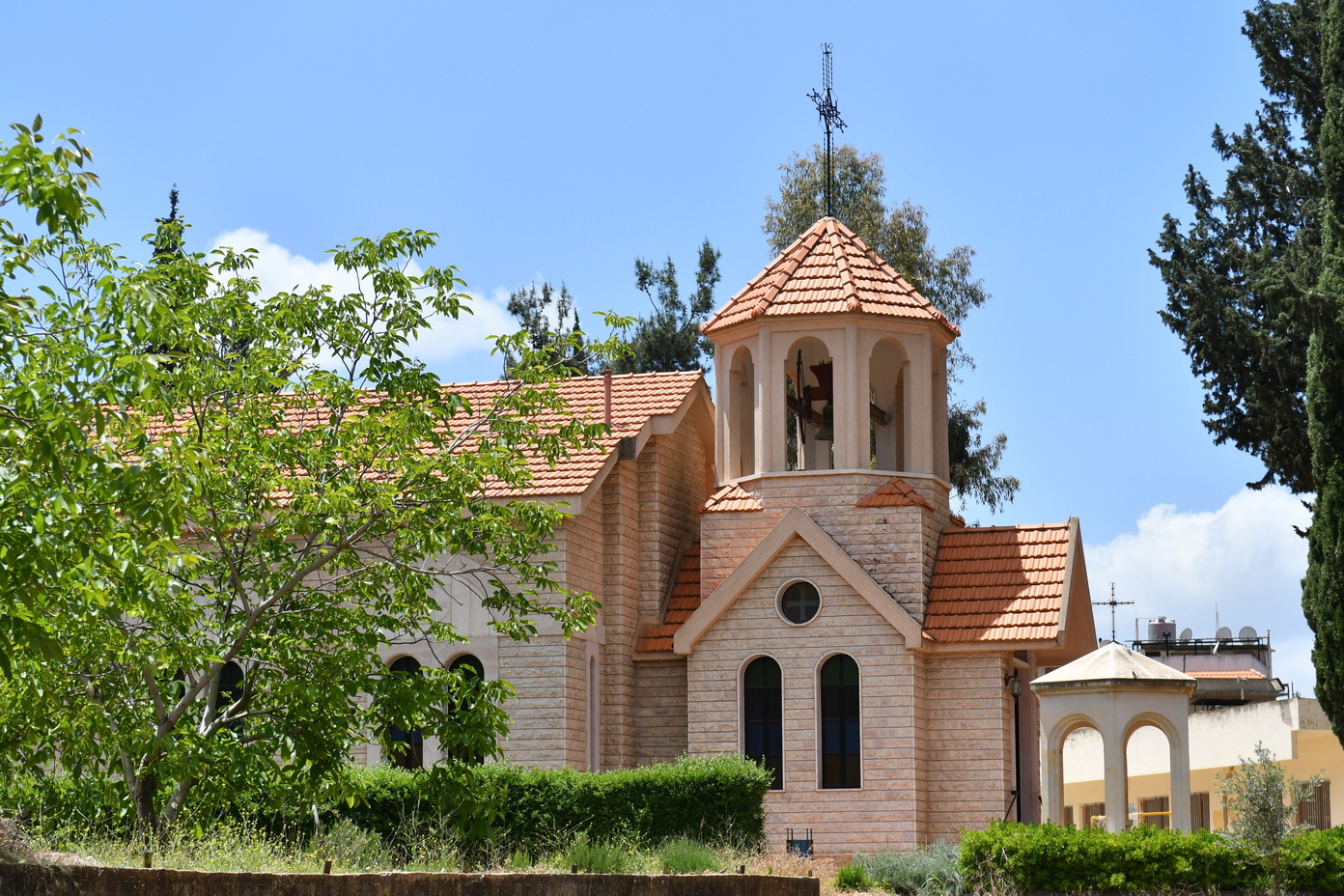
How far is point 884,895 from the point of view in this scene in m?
21.5

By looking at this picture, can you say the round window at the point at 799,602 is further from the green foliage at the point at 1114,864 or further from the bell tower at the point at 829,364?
the green foliage at the point at 1114,864

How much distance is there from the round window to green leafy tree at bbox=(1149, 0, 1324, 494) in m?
13.4

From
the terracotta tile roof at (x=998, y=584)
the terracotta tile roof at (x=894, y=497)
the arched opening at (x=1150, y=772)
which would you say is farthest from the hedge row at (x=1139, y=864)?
the arched opening at (x=1150, y=772)

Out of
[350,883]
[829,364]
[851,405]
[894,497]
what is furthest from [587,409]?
[350,883]

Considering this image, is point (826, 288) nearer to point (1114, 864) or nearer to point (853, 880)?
point (853, 880)

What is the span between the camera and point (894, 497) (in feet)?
90.4

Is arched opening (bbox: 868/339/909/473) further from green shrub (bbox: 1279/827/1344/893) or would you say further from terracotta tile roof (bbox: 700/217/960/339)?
green shrub (bbox: 1279/827/1344/893)

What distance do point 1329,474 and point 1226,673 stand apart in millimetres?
24177

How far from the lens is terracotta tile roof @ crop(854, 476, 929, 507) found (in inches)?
1081

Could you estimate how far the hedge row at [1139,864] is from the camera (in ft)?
69.7

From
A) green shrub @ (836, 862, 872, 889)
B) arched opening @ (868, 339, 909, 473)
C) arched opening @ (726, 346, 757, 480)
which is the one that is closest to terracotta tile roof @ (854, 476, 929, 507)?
arched opening @ (868, 339, 909, 473)

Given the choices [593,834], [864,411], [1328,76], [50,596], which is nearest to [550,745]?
[593,834]

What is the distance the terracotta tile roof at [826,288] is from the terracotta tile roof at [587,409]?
4.89 ft

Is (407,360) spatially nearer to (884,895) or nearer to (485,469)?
(485,469)
